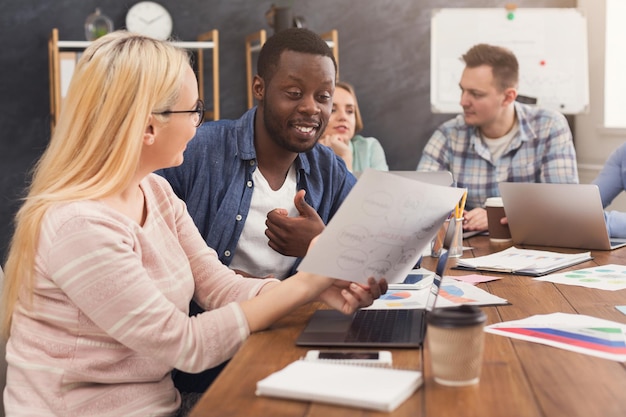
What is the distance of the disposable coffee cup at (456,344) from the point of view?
1.00m

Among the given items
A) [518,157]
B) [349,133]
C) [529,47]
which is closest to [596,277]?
[518,157]

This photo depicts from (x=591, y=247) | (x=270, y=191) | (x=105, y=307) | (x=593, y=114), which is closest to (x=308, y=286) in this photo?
(x=105, y=307)

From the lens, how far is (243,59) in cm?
463

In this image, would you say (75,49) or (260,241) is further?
(75,49)

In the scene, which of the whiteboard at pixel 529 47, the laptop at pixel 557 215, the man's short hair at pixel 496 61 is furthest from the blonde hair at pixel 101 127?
the whiteboard at pixel 529 47

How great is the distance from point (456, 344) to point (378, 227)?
0.27m

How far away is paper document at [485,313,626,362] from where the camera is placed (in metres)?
1.19

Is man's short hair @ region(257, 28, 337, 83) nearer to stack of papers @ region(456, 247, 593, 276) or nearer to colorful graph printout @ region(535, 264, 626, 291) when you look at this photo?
stack of papers @ region(456, 247, 593, 276)

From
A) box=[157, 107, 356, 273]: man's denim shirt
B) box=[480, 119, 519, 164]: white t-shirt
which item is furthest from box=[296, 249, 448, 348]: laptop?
box=[480, 119, 519, 164]: white t-shirt

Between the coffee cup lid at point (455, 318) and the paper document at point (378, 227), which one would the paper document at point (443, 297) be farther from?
the coffee cup lid at point (455, 318)

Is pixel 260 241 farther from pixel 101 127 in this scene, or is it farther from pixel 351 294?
pixel 101 127

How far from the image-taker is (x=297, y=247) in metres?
1.78

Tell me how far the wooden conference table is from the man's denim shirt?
1.89 ft

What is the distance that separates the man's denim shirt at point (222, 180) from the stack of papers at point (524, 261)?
0.42 metres
